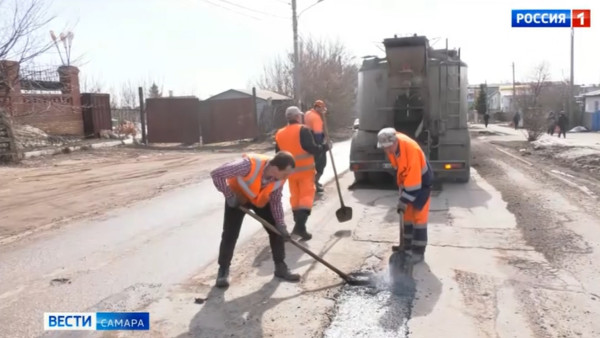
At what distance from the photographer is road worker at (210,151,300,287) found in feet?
13.2

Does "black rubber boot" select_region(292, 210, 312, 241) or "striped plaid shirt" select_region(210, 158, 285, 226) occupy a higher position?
"striped plaid shirt" select_region(210, 158, 285, 226)

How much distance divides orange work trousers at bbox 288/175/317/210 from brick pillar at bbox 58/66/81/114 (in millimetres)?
14607

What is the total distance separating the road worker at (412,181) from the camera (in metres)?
4.89

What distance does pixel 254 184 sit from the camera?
4.16m

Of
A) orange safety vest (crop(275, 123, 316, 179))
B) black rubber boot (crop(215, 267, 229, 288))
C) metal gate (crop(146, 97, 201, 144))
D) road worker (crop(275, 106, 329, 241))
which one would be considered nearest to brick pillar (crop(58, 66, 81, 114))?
metal gate (crop(146, 97, 201, 144))

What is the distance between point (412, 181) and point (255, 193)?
1.59m

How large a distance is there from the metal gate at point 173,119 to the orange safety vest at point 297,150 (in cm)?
1573

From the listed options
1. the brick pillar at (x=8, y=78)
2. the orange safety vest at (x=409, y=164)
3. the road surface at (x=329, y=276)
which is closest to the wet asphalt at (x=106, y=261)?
the road surface at (x=329, y=276)

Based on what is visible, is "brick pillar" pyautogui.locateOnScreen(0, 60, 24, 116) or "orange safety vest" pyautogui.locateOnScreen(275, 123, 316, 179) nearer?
"orange safety vest" pyautogui.locateOnScreen(275, 123, 316, 179)

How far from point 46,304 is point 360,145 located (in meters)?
6.85

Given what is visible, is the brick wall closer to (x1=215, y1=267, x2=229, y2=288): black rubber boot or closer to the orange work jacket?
(x1=215, y1=267, x2=229, y2=288): black rubber boot

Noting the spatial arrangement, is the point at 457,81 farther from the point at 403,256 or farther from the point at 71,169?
the point at 71,169

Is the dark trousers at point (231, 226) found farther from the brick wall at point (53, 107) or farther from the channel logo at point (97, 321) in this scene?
the brick wall at point (53, 107)

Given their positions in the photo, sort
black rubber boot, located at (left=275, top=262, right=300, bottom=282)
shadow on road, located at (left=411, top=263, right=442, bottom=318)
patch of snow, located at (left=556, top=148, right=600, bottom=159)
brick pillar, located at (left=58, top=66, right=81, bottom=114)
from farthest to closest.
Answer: brick pillar, located at (left=58, top=66, right=81, bottom=114) < patch of snow, located at (left=556, top=148, right=600, bottom=159) < black rubber boot, located at (left=275, top=262, right=300, bottom=282) < shadow on road, located at (left=411, top=263, right=442, bottom=318)
